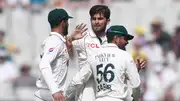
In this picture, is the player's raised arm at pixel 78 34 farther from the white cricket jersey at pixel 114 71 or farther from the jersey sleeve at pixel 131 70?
the jersey sleeve at pixel 131 70

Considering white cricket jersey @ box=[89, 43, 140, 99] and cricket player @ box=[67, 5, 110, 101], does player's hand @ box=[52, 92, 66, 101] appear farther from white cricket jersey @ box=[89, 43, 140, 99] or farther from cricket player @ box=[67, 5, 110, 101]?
cricket player @ box=[67, 5, 110, 101]

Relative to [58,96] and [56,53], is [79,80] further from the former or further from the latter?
[58,96]

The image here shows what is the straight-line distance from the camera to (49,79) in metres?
9.98

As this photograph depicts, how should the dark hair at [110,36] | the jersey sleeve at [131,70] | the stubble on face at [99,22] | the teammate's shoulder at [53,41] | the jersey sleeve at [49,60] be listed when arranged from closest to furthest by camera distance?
the jersey sleeve at [49,60]
the jersey sleeve at [131,70]
the dark hair at [110,36]
the teammate's shoulder at [53,41]
the stubble on face at [99,22]

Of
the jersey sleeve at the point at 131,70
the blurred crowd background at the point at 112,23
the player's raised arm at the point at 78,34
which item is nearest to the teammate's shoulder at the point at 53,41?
the player's raised arm at the point at 78,34

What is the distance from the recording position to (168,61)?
1869 cm

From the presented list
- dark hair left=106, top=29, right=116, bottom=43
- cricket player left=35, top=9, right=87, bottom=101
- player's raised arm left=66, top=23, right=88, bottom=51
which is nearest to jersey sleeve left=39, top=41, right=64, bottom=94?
cricket player left=35, top=9, right=87, bottom=101

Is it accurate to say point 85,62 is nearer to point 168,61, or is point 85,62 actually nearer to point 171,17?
point 168,61

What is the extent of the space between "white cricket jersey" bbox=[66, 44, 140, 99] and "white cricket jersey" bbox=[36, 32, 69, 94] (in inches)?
17.4

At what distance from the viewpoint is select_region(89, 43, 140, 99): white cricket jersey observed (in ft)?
33.0

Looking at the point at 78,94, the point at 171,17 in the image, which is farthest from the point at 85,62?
the point at 171,17

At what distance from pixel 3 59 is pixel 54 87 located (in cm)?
933

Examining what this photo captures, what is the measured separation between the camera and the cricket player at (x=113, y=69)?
1007cm

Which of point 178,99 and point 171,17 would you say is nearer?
point 178,99
